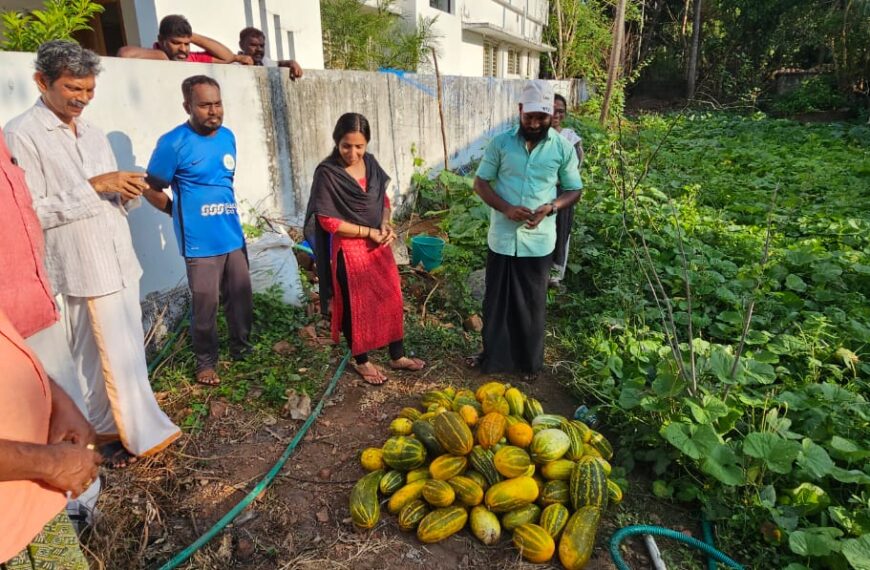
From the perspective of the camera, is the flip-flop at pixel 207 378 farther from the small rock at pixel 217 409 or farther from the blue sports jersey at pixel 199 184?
the blue sports jersey at pixel 199 184

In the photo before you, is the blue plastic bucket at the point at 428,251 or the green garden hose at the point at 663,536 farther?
the blue plastic bucket at the point at 428,251

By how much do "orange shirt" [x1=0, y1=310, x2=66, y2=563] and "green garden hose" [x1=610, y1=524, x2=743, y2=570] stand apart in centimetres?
228

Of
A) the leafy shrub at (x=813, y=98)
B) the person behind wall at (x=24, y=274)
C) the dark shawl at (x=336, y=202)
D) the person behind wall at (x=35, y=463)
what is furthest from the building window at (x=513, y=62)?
the person behind wall at (x=35, y=463)

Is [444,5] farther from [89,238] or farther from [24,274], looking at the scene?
[24,274]

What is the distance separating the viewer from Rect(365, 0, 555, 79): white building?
15.7 meters

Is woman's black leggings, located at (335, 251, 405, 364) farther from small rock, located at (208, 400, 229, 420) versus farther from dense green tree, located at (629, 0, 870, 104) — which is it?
dense green tree, located at (629, 0, 870, 104)

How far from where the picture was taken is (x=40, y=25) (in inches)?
143

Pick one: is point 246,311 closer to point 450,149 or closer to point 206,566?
point 206,566

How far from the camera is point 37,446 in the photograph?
1.34m

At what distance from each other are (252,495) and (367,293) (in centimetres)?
157

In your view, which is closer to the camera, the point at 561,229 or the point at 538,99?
the point at 538,99

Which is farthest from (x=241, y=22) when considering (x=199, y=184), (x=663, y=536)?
(x=663, y=536)

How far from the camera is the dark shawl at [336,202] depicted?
12.2ft

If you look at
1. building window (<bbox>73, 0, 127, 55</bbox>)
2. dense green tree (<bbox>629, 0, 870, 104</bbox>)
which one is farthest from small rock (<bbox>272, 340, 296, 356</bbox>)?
dense green tree (<bbox>629, 0, 870, 104</bbox>)
